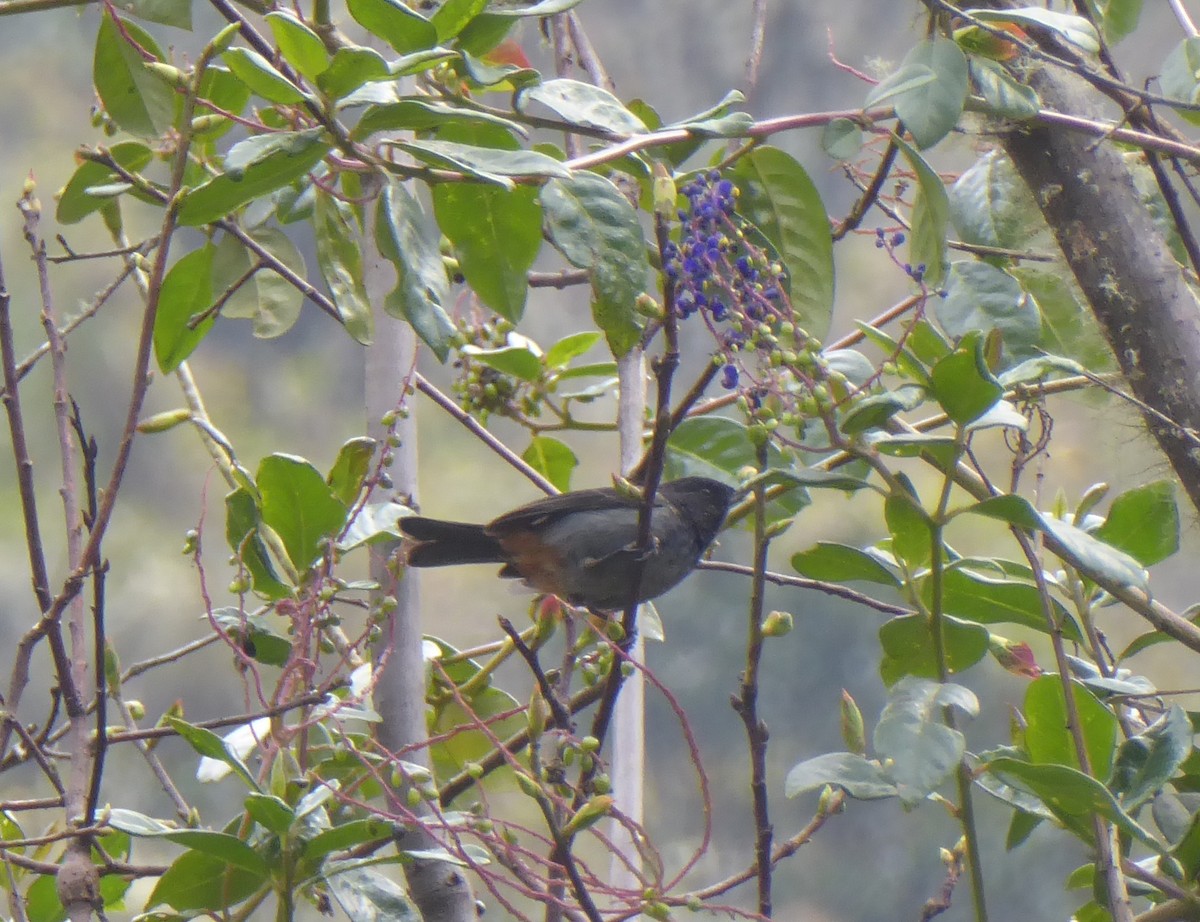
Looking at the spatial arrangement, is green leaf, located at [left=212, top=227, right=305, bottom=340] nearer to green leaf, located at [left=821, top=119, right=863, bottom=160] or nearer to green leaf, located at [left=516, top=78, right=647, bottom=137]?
green leaf, located at [left=516, top=78, right=647, bottom=137]

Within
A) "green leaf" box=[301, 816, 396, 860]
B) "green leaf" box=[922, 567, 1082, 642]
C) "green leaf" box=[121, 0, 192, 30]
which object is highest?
"green leaf" box=[121, 0, 192, 30]

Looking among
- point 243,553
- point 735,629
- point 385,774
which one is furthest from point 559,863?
point 735,629

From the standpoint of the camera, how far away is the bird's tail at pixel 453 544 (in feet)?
5.02

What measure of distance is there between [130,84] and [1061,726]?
1093 mm

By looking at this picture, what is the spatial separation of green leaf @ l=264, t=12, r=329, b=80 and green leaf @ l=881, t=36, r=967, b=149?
18.8 inches

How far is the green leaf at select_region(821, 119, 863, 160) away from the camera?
1.11 metres

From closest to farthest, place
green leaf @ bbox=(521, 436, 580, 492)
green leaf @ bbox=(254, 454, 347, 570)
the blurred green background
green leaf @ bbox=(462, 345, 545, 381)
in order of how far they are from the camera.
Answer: green leaf @ bbox=(254, 454, 347, 570) < green leaf @ bbox=(462, 345, 545, 381) < green leaf @ bbox=(521, 436, 580, 492) < the blurred green background

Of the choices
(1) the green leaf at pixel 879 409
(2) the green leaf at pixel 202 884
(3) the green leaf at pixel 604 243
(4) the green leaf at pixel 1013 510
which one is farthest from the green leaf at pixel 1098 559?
(2) the green leaf at pixel 202 884

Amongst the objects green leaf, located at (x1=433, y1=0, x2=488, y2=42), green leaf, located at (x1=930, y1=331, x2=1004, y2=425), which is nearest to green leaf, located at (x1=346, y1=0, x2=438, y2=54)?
green leaf, located at (x1=433, y1=0, x2=488, y2=42)

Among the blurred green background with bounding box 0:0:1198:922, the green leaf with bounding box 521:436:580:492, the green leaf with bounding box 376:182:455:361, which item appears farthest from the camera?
the blurred green background with bounding box 0:0:1198:922

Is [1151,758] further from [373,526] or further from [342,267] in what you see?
[342,267]

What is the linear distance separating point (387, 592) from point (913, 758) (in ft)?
1.87

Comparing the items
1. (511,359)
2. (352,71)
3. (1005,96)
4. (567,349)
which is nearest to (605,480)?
(567,349)

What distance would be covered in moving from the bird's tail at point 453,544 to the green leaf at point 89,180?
20.7 inches
